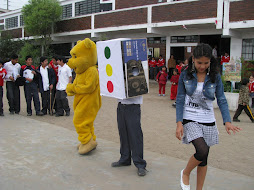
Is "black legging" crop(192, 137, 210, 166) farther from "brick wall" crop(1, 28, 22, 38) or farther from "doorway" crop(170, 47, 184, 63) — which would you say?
"brick wall" crop(1, 28, 22, 38)

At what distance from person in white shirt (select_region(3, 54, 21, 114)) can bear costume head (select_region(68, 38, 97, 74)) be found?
4306 mm

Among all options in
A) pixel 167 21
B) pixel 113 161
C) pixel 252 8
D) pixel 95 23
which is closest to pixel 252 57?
pixel 252 8

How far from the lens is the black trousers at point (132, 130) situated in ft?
13.5

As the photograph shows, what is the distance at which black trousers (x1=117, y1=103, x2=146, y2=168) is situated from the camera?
4113 mm

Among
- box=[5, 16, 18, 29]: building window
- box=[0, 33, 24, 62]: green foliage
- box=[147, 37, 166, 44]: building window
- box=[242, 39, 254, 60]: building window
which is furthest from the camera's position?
box=[5, 16, 18, 29]: building window

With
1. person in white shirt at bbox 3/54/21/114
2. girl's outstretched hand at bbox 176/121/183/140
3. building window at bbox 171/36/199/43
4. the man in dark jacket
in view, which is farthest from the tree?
girl's outstretched hand at bbox 176/121/183/140

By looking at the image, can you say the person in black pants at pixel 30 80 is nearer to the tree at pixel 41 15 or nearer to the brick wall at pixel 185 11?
the brick wall at pixel 185 11

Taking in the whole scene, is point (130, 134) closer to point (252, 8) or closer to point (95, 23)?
point (252, 8)

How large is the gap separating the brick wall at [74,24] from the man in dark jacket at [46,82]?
12374mm

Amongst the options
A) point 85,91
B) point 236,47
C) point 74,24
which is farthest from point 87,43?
point 74,24

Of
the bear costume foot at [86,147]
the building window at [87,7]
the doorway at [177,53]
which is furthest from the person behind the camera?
the building window at [87,7]

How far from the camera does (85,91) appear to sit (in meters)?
4.78

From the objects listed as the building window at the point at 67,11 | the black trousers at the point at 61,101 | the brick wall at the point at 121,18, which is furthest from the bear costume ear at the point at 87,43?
the building window at the point at 67,11

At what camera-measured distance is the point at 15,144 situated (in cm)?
556
